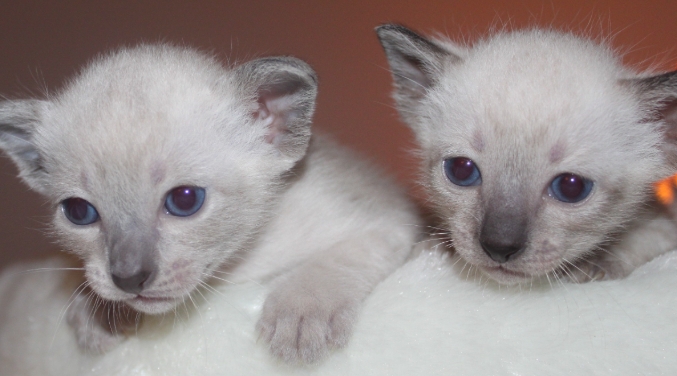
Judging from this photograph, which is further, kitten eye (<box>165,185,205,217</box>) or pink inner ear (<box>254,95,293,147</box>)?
pink inner ear (<box>254,95,293,147</box>)

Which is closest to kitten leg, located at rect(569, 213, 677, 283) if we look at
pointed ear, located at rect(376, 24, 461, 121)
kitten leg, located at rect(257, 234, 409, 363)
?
kitten leg, located at rect(257, 234, 409, 363)

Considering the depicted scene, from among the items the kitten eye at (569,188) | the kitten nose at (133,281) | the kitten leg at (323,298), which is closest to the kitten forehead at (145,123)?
the kitten nose at (133,281)

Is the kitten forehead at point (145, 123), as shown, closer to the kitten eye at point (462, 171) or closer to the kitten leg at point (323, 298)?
the kitten leg at point (323, 298)

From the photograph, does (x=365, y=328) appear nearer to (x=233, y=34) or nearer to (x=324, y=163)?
(x=324, y=163)

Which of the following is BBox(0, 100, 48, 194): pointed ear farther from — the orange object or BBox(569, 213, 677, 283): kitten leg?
the orange object

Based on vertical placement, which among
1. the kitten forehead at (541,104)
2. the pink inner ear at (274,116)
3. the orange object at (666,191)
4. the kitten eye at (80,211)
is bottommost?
the orange object at (666,191)

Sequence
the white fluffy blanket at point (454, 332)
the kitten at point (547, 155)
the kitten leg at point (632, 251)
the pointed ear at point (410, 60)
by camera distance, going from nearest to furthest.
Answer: the white fluffy blanket at point (454, 332) < the kitten at point (547, 155) < the kitten leg at point (632, 251) < the pointed ear at point (410, 60)

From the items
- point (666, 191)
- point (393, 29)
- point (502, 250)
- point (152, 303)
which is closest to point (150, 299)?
point (152, 303)
